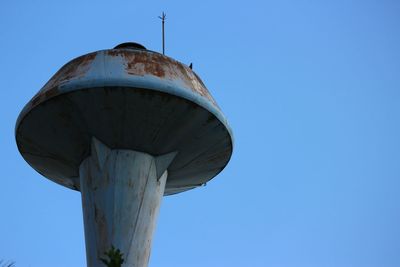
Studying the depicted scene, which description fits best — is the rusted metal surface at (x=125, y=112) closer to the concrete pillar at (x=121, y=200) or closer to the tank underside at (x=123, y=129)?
the tank underside at (x=123, y=129)

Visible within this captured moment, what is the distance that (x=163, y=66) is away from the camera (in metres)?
12.5

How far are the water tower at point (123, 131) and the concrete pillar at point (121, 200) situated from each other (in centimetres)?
2

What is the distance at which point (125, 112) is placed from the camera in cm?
1207

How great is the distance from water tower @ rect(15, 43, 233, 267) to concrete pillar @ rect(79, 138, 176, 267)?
21 mm

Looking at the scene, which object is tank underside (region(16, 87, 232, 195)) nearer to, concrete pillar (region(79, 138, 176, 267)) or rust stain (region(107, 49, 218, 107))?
concrete pillar (region(79, 138, 176, 267))

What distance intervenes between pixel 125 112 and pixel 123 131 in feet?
2.00

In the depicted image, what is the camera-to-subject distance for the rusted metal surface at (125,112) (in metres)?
11.8

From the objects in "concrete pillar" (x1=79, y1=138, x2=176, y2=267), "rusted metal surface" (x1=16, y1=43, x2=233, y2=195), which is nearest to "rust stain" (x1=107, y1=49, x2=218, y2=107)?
"rusted metal surface" (x1=16, y1=43, x2=233, y2=195)

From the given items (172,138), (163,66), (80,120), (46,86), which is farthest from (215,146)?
(46,86)

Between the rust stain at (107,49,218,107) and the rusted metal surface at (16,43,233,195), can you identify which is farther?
the rust stain at (107,49,218,107)

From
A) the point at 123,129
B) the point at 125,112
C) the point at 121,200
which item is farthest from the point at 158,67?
the point at 121,200

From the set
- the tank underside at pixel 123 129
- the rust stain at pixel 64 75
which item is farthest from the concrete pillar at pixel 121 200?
the rust stain at pixel 64 75

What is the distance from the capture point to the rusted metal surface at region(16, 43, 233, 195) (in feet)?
38.6

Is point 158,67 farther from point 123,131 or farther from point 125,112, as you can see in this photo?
point 123,131
